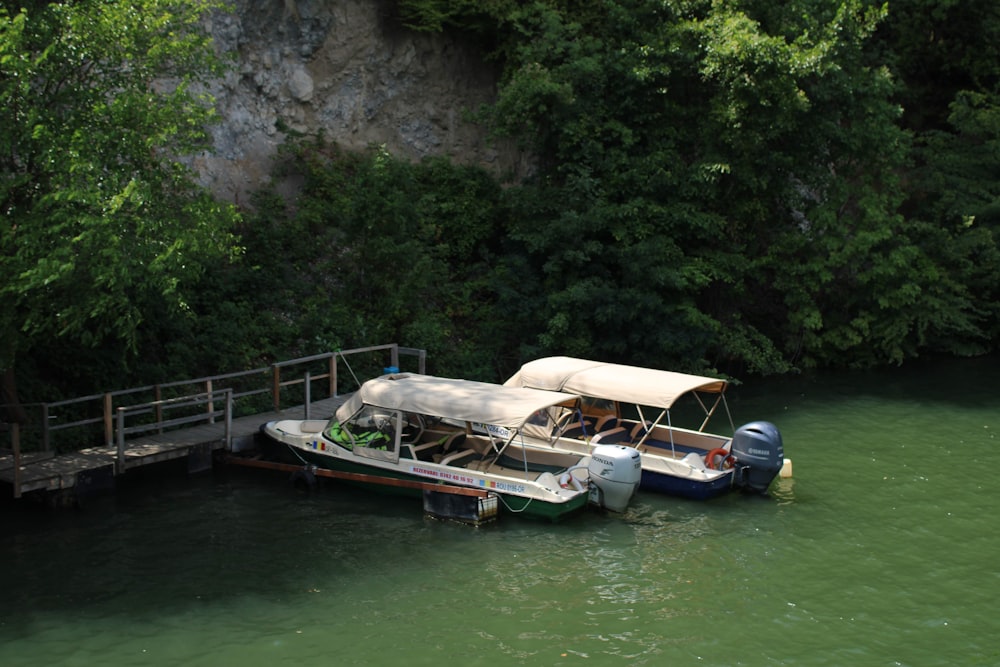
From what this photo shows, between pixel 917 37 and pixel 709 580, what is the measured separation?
26.2m

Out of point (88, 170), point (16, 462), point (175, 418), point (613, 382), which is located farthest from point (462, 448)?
point (88, 170)

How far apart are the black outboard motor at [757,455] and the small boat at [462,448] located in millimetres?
2034

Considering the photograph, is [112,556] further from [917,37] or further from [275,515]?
[917,37]

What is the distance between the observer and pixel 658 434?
19016mm

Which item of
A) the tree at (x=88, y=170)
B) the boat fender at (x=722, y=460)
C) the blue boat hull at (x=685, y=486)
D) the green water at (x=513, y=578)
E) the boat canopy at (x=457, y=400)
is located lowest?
the green water at (x=513, y=578)

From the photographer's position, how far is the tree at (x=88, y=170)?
45.9ft

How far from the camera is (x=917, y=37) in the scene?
33000 millimetres

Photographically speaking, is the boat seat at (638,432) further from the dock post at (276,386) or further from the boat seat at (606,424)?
the dock post at (276,386)

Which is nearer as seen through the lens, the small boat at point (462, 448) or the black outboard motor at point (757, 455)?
the small boat at point (462, 448)

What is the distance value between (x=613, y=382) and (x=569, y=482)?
8.78 ft

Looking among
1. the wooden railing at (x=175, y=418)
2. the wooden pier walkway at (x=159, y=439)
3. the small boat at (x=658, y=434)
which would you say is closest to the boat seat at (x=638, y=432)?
the small boat at (x=658, y=434)

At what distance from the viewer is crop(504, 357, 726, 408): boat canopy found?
684 inches

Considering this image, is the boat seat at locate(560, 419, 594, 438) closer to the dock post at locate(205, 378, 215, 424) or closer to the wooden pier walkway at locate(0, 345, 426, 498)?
the wooden pier walkway at locate(0, 345, 426, 498)

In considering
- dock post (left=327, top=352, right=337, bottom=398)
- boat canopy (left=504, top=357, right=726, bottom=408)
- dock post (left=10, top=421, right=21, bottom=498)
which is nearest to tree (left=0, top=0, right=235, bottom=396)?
dock post (left=10, top=421, right=21, bottom=498)
